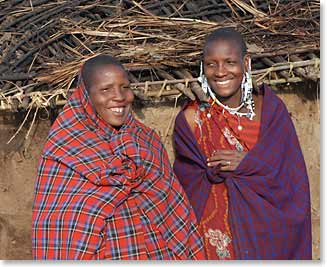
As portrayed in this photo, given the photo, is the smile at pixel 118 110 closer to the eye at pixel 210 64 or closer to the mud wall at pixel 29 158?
the eye at pixel 210 64

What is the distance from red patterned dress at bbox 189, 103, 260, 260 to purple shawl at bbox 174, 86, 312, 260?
0.04m

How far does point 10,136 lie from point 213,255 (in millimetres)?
1473

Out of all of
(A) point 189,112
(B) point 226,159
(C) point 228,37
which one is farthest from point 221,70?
(B) point 226,159

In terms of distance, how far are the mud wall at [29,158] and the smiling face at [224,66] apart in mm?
490

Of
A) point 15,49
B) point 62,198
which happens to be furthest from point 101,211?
point 15,49

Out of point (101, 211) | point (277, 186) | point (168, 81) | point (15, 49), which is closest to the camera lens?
point (101, 211)

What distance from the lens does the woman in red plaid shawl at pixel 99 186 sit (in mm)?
2906

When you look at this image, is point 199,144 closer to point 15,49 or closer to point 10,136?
point 10,136

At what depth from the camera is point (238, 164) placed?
A: 3.17 m

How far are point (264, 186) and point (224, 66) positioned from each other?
63cm

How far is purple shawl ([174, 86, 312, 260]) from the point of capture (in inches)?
125

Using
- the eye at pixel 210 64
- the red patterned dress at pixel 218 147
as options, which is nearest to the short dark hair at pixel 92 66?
the eye at pixel 210 64

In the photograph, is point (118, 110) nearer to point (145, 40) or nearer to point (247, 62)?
point (247, 62)

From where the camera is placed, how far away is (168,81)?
3.47m
